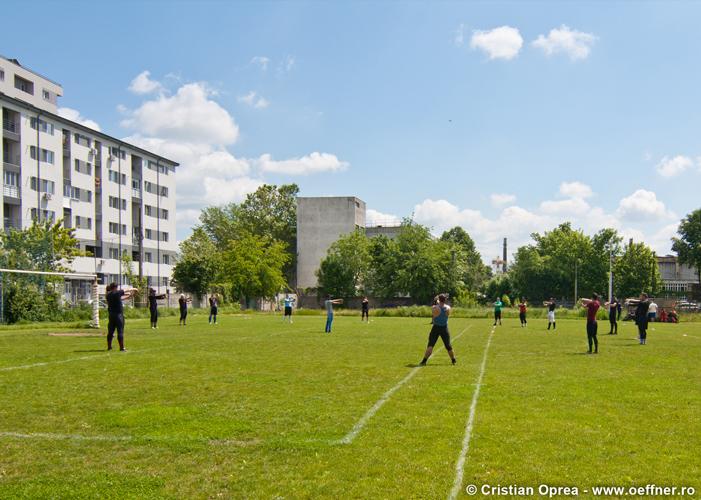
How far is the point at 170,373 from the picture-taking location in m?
14.6

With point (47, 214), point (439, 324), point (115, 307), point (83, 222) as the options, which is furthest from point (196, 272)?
point (439, 324)

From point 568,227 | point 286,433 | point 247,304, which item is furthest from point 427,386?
point 568,227

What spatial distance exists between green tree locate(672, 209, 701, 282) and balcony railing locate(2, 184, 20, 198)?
92.0 metres

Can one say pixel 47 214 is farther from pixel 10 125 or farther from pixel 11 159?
pixel 10 125

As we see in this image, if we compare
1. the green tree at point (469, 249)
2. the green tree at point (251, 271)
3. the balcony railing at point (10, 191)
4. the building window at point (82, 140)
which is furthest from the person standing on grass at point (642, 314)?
the green tree at point (469, 249)

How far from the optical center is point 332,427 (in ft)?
29.5

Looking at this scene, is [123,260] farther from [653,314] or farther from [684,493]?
[684,493]

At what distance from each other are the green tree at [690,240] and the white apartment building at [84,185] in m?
77.2

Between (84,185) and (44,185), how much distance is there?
6.06 metres

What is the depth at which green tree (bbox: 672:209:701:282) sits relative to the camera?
9669 cm

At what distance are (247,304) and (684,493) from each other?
77.7 m

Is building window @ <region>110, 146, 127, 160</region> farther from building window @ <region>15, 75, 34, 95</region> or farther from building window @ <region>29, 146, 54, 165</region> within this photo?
building window @ <region>29, 146, 54, 165</region>

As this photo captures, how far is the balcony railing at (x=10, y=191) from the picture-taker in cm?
5549

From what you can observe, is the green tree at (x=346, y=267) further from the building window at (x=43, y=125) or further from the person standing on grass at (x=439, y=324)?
the person standing on grass at (x=439, y=324)
